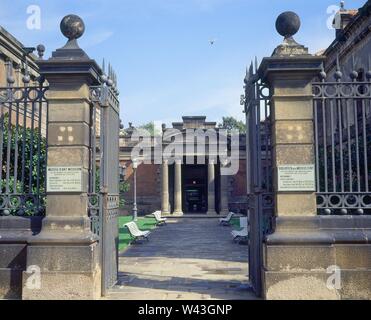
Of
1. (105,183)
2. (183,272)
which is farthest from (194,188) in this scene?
(105,183)

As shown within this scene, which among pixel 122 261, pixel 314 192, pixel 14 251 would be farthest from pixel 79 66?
pixel 122 261

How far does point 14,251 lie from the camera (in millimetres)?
6449

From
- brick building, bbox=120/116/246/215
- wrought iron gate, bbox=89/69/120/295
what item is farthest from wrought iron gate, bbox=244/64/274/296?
brick building, bbox=120/116/246/215

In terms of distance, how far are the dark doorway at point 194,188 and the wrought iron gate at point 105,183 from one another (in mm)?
31121

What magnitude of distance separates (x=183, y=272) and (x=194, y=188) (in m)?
31.2

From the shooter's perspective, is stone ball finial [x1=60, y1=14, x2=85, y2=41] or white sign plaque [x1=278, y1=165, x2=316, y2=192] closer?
white sign plaque [x1=278, y1=165, x2=316, y2=192]

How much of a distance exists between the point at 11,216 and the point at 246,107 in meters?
4.46

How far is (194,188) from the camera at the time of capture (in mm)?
40219

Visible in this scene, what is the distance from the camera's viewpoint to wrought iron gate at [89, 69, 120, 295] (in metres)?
6.64

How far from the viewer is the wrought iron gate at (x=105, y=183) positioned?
6.64 meters

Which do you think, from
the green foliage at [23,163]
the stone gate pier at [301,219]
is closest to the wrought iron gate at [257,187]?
the stone gate pier at [301,219]

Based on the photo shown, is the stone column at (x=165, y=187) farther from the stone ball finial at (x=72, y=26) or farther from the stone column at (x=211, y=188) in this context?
the stone ball finial at (x=72, y=26)

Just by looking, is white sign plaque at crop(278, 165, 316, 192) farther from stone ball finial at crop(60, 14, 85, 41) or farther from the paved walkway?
stone ball finial at crop(60, 14, 85, 41)

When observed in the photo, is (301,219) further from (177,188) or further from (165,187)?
(165,187)
